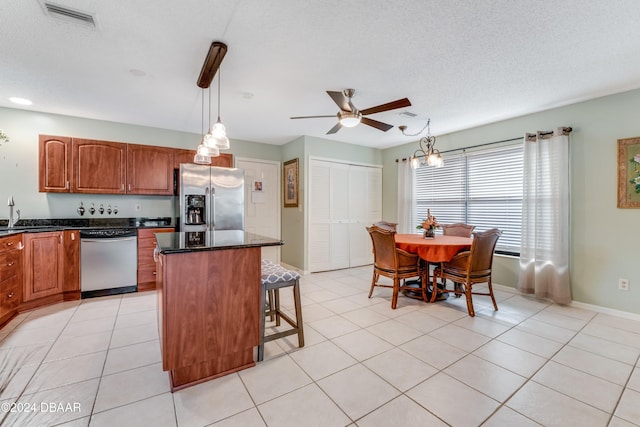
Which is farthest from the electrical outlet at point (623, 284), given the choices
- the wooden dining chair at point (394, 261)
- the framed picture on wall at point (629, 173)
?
the wooden dining chair at point (394, 261)

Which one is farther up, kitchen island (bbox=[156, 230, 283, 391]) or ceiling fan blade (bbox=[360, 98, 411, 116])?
ceiling fan blade (bbox=[360, 98, 411, 116])

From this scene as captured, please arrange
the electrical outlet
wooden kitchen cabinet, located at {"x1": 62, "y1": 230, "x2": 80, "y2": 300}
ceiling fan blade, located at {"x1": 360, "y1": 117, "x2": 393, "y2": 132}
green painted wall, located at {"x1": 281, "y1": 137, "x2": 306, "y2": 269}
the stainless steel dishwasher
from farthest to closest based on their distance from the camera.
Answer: green painted wall, located at {"x1": 281, "y1": 137, "x2": 306, "y2": 269} < the stainless steel dishwasher < wooden kitchen cabinet, located at {"x1": 62, "y1": 230, "x2": 80, "y2": 300} < the electrical outlet < ceiling fan blade, located at {"x1": 360, "y1": 117, "x2": 393, "y2": 132}

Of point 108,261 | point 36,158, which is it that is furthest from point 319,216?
point 36,158

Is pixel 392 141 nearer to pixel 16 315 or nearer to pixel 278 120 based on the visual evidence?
pixel 278 120

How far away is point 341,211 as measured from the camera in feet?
17.8

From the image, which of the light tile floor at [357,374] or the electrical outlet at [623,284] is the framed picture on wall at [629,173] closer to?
the electrical outlet at [623,284]

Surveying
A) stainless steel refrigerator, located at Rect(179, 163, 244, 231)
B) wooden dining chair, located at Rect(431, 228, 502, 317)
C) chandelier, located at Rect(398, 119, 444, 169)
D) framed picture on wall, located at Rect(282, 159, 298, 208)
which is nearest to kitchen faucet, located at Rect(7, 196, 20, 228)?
stainless steel refrigerator, located at Rect(179, 163, 244, 231)

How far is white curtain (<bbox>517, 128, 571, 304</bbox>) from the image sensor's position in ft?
11.2

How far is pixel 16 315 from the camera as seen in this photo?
10.0ft

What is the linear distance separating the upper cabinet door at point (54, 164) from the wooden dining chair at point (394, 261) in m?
4.15

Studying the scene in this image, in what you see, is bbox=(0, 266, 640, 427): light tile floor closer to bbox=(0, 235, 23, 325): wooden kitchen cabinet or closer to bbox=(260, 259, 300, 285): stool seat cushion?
bbox=(0, 235, 23, 325): wooden kitchen cabinet

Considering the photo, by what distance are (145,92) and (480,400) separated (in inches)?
163

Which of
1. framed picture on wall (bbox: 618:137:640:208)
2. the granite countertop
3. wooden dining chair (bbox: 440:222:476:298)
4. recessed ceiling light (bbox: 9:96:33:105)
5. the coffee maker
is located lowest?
wooden dining chair (bbox: 440:222:476:298)

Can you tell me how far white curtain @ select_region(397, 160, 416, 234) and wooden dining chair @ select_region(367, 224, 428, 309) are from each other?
1.78 m
